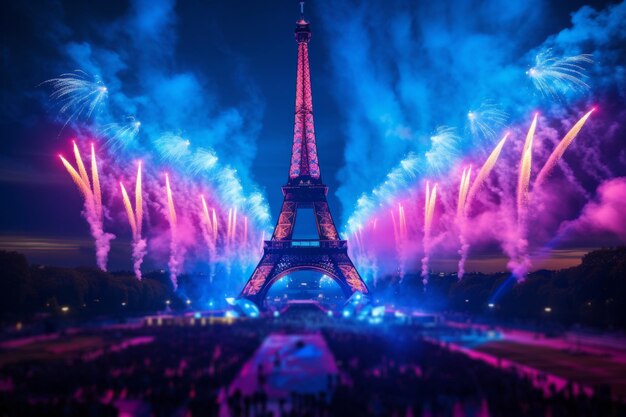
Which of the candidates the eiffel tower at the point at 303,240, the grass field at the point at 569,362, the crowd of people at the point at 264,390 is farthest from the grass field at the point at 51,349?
the eiffel tower at the point at 303,240

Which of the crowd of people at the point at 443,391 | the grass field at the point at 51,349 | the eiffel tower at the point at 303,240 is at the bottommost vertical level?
the crowd of people at the point at 443,391

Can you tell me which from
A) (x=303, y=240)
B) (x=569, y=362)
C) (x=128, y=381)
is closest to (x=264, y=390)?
(x=128, y=381)

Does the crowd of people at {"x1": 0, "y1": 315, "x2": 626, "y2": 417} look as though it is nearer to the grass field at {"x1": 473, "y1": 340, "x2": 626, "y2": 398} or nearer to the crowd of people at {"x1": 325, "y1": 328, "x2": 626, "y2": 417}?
the crowd of people at {"x1": 325, "y1": 328, "x2": 626, "y2": 417}

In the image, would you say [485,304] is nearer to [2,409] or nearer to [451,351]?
[451,351]

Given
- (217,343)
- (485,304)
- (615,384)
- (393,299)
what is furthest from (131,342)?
(393,299)

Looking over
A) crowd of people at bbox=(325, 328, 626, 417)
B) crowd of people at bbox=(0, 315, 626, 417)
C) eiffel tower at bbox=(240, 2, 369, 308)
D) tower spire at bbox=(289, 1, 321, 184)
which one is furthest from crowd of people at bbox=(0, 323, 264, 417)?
tower spire at bbox=(289, 1, 321, 184)

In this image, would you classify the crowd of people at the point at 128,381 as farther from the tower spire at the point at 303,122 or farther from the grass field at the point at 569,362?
the tower spire at the point at 303,122
